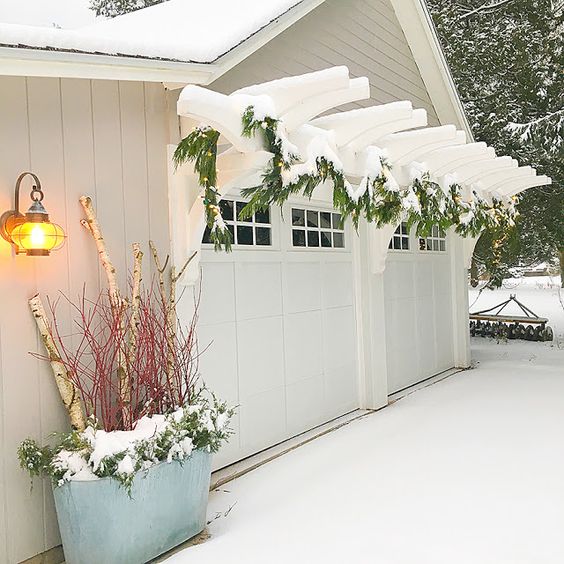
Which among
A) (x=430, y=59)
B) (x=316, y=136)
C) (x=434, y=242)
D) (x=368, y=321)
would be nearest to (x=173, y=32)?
(x=316, y=136)

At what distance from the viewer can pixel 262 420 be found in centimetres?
520

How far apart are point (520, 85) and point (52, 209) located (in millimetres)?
9610

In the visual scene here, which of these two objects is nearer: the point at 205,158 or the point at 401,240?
the point at 205,158

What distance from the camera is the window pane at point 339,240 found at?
21.0ft

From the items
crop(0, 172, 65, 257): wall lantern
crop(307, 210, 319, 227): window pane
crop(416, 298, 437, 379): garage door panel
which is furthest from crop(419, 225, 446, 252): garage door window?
crop(0, 172, 65, 257): wall lantern

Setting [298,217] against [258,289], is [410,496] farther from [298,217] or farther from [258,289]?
[298,217]

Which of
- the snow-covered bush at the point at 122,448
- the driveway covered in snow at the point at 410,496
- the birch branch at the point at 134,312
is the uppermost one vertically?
the birch branch at the point at 134,312

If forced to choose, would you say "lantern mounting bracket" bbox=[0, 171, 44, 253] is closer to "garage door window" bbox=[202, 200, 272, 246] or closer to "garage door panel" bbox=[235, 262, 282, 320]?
"garage door window" bbox=[202, 200, 272, 246]

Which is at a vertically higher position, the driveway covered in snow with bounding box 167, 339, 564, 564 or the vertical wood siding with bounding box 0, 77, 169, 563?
the vertical wood siding with bounding box 0, 77, 169, 563

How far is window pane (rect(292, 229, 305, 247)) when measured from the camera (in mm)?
5684

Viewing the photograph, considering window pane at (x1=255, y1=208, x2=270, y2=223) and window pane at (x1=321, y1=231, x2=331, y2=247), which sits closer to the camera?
window pane at (x1=255, y1=208, x2=270, y2=223)

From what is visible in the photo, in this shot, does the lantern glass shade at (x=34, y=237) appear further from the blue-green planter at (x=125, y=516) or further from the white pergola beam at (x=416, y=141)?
the white pergola beam at (x=416, y=141)

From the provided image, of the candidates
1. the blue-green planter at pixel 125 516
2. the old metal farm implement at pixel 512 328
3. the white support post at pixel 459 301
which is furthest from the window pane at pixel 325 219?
the old metal farm implement at pixel 512 328

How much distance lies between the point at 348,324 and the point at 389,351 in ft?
3.35
